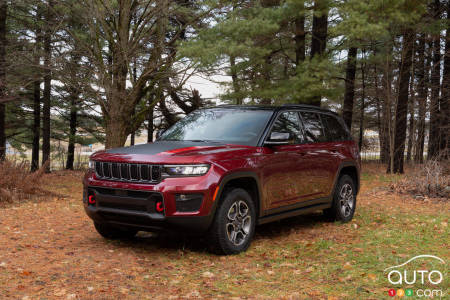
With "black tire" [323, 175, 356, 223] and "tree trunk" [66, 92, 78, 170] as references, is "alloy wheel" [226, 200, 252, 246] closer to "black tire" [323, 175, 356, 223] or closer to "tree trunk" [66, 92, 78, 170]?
"black tire" [323, 175, 356, 223]

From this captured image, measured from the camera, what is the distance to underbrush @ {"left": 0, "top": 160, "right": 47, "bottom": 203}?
9755mm

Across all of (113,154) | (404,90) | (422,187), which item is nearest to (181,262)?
(113,154)

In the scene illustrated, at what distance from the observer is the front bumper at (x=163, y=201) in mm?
5250

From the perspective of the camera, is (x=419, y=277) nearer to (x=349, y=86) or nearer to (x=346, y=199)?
(x=346, y=199)

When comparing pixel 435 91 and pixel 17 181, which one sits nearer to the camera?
pixel 17 181

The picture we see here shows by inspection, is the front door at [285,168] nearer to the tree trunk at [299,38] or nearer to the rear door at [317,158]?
the rear door at [317,158]

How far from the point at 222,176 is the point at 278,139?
121 cm

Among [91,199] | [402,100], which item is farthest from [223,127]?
[402,100]

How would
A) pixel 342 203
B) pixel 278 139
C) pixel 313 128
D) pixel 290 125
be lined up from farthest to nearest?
pixel 342 203 < pixel 313 128 < pixel 290 125 < pixel 278 139

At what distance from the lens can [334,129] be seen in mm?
8164

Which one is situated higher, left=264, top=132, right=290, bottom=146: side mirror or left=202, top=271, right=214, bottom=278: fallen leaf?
left=264, top=132, right=290, bottom=146: side mirror

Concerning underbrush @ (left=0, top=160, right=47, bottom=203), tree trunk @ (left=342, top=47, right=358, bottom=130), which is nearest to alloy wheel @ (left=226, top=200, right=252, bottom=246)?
underbrush @ (left=0, top=160, right=47, bottom=203)

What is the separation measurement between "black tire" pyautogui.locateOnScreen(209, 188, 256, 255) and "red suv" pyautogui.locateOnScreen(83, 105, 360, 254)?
0.01 m

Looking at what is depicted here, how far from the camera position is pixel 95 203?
19.0ft
